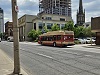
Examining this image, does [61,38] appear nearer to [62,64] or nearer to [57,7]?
[62,64]

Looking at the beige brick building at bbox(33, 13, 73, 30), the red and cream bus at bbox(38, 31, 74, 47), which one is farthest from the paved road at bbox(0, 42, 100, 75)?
the beige brick building at bbox(33, 13, 73, 30)

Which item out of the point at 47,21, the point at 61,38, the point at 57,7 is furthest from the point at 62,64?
the point at 57,7

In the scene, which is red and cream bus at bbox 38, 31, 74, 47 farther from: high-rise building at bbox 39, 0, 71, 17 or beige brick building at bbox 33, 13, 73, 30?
high-rise building at bbox 39, 0, 71, 17

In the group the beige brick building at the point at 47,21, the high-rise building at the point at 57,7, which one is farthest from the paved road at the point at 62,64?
the high-rise building at the point at 57,7

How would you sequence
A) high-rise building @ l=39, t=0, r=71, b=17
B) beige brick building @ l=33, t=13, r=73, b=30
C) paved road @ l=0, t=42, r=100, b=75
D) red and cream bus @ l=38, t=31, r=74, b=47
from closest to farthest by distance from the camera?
paved road @ l=0, t=42, r=100, b=75, red and cream bus @ l=38, t=31, r=74, b=47, beige brick building @ l=33, t=13, r=73, b=30, high-rise building @ l=39, t=0, r=71, b=17

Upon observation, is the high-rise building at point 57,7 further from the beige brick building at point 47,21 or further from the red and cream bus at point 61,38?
the red and cream bus at point 61,38

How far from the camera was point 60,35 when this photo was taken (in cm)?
3794

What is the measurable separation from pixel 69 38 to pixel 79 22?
127 m

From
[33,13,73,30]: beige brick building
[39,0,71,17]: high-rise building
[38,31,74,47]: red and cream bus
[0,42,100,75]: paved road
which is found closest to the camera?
[0,42,100,75]: paved road

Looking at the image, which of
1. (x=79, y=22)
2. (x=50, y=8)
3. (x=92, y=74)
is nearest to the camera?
(x=92, y=74)

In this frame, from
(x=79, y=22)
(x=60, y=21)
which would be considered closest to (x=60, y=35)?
(x=60, y=21)

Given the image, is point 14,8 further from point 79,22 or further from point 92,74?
point 79,22

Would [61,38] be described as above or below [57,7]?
below

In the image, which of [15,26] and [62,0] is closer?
Result: [15,26]
